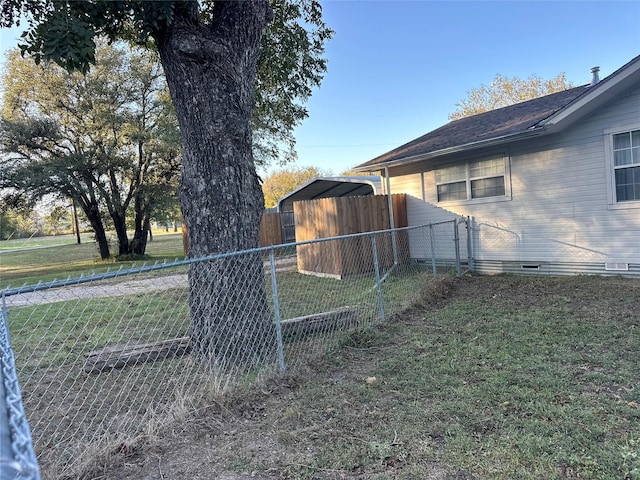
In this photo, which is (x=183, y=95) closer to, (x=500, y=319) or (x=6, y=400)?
(x=6, y=400)

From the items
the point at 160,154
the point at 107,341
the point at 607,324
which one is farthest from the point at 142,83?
the point at 607,324

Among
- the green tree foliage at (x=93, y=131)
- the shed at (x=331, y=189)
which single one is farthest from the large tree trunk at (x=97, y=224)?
the shed at (x=331, y=189)

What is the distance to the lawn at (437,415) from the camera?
234cm

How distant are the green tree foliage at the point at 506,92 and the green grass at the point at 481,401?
83.8 feet

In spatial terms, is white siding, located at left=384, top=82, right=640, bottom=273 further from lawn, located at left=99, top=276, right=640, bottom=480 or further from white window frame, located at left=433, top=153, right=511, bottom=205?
lawn, located at left=99, top=276, right=640, bottom=480

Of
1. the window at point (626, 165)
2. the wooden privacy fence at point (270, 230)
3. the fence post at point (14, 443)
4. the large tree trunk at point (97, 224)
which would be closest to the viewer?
the fence post at point (14, 443)

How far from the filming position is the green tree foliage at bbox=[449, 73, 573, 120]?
26562mm

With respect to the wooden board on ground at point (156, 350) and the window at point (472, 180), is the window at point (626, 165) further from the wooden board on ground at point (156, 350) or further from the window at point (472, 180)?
the wooden board on ground at point (156, 350)

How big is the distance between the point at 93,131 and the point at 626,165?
18.5 m

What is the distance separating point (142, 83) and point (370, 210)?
43.5ft

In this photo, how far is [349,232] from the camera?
9.59m

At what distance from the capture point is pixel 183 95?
389 cm

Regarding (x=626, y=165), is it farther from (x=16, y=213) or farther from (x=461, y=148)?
(x=16, y=213)

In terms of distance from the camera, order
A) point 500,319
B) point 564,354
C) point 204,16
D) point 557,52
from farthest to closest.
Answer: point 557,52 → point 204,16 → point 500,319 → point 564,354
